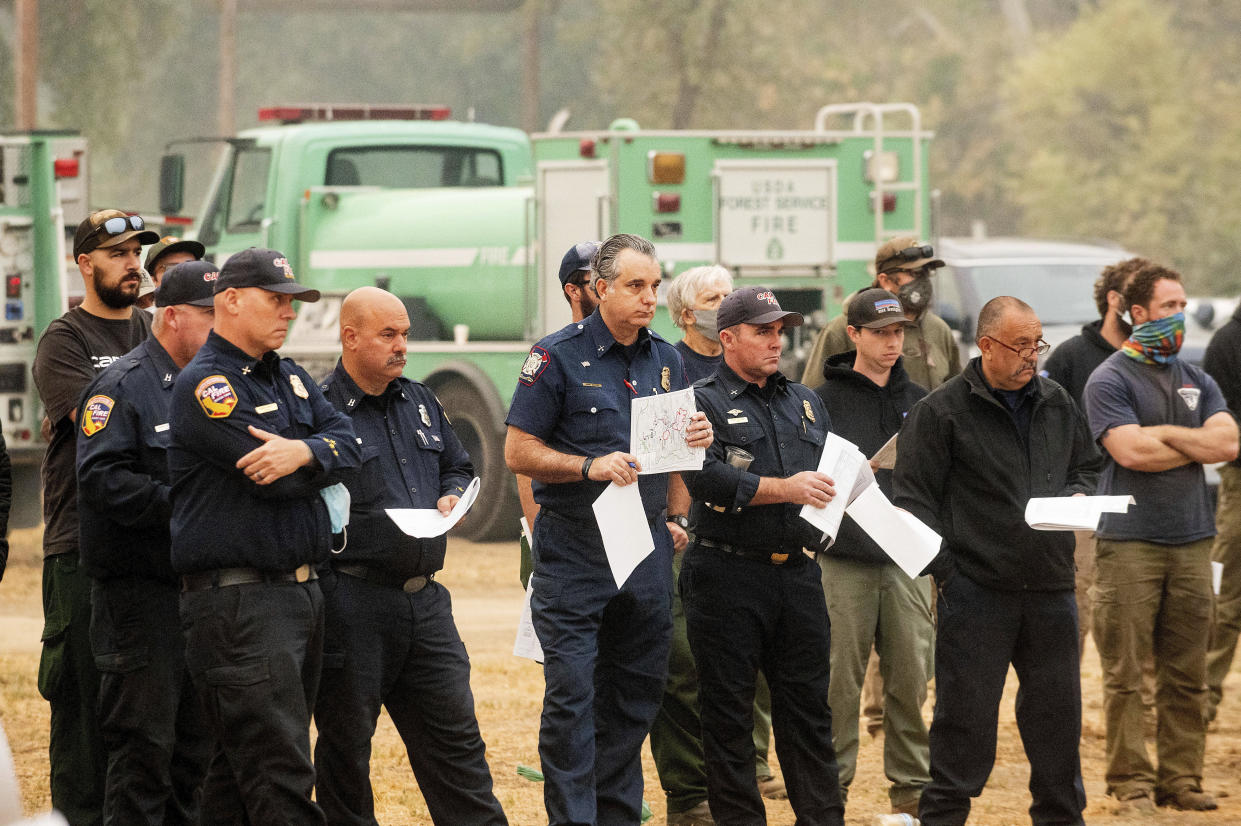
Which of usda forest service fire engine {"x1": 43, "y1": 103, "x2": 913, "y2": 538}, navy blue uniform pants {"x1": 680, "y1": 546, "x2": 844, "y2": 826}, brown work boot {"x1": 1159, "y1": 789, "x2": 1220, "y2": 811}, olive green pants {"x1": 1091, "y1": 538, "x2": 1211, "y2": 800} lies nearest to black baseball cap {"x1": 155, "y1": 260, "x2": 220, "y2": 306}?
navy blue uniform pants {"x1": 680, "y1": 546, "x2": 844, "y2": 826}

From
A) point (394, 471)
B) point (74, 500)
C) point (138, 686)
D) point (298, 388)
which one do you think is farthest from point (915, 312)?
point (138, 686)

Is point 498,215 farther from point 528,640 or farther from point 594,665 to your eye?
point 594,665

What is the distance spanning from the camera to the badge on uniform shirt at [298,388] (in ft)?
17.5

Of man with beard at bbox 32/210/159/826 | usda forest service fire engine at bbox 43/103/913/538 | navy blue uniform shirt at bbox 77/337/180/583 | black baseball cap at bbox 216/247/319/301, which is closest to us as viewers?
black baseball cap at bbox 216/247/319/301

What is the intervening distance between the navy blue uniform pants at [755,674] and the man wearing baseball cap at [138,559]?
5.45 ft

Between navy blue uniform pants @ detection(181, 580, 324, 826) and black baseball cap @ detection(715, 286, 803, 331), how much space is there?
182 cm

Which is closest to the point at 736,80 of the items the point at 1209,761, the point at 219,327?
the point at 1209,761

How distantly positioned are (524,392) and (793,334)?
672 centimetres

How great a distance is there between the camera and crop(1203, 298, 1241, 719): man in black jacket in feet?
27.3

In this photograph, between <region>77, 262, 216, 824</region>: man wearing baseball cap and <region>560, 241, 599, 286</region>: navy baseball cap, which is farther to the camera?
<region>560, 241, 599, 286</region>: navy baseball cap

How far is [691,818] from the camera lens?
271 inches

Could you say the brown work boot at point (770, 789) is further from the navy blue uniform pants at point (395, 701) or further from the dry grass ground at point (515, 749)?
the navy blue uniform pants at point (395, 701)

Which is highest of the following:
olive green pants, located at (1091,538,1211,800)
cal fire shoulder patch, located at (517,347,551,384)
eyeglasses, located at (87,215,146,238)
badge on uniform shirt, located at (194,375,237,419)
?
eyeglasses, located at (87,215,146,238)

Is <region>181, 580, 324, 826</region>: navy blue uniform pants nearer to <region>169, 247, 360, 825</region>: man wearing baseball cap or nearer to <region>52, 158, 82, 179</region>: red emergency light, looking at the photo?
<region>169, 247, 360, 825</region>: man wearing baseball cap
